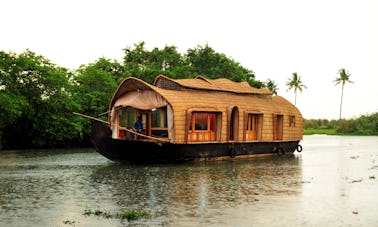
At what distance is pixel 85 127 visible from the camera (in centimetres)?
3391

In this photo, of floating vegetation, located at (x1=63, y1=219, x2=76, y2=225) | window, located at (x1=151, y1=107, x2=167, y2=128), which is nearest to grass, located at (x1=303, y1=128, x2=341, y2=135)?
window, located at (x1=151, y1=107, x2=167, y2=128)

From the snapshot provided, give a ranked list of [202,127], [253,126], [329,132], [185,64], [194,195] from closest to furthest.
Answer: [194,195] → [202,127] → [253,126] → [185,64] → [329,132]

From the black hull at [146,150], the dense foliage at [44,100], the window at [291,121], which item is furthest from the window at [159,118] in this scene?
the dense foliage at [44,100]

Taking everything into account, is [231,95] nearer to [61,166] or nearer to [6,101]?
[61,166]

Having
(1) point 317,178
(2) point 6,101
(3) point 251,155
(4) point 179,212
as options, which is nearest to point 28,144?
(2) point 6,101

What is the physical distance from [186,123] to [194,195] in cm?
761

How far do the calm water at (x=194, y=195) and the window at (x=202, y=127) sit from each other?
77.3 inches

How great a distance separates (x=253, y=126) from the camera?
74.1 ft

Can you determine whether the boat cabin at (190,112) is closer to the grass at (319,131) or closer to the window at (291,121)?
the window at (291,121)

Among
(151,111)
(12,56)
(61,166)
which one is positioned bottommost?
(61,166)

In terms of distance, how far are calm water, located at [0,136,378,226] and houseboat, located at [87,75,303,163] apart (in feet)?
3.61

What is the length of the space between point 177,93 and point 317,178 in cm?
679

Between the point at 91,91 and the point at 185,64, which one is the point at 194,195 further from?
the point at 185,64

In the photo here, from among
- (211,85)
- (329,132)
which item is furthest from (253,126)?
(329,132)
